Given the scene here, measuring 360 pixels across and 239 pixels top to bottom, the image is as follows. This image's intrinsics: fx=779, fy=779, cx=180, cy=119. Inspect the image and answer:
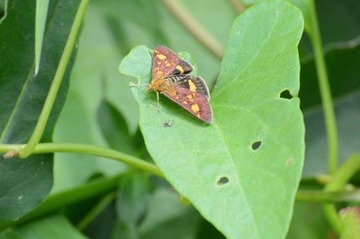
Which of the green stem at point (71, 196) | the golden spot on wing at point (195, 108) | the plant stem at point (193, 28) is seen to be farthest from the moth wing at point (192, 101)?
the plant stem at point (193, 28)

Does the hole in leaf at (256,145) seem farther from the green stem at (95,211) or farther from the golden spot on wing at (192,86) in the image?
the green stem at (95,211)

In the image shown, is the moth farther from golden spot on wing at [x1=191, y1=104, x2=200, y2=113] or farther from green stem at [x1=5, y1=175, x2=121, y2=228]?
green stem at [x1=5, y1=175, x2=121, y2=228]

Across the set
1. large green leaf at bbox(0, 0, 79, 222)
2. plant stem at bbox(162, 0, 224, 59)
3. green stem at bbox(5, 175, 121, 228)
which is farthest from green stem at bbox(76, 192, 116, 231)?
plant stem at bbox(162, 0, 224, 59)

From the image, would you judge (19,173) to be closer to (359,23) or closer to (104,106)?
(104,106)

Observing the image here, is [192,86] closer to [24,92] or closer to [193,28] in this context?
[24,92]

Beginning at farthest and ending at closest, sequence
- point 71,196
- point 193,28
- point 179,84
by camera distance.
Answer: point 193,28
point 71,196
point 179,84

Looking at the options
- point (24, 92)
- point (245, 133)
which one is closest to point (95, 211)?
point (24, 92)
